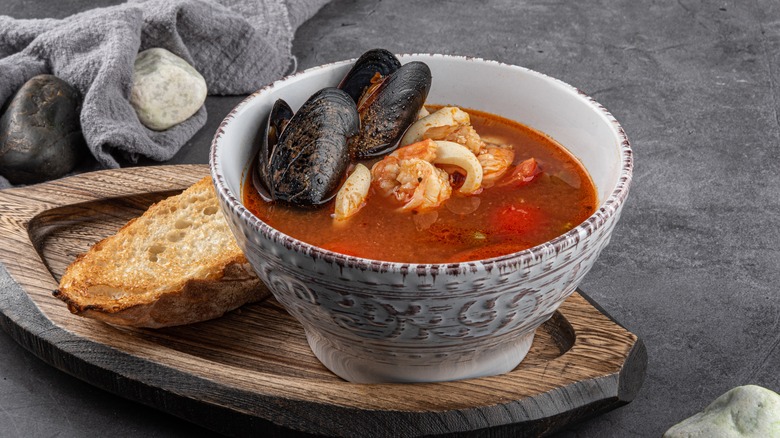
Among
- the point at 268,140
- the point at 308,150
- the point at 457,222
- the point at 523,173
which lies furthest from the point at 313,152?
the point at 523,173

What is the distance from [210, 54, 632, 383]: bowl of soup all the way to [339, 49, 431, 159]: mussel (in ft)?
0.06

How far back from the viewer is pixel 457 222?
216 cm

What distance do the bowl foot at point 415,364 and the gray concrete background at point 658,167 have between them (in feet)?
0.83

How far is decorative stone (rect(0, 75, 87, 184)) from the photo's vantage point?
3576 mm

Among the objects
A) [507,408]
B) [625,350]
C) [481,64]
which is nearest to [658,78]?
[481,64]

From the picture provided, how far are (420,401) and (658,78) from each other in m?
2.59

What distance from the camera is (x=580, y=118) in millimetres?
2383

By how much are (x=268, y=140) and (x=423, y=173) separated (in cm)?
43

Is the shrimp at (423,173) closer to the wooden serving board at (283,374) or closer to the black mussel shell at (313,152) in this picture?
the black mussel shell at (313,152)

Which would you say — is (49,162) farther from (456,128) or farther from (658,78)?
(658,78)

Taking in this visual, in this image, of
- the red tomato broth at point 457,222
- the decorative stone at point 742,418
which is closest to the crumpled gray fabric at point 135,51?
the red tomato broth at point 457,222

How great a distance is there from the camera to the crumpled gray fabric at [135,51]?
3.65 m

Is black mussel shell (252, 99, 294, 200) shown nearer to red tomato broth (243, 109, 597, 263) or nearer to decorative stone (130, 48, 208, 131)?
red tomato broth (243, 109, 597, 263)

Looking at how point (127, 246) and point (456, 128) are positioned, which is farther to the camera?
point (127, 246)
